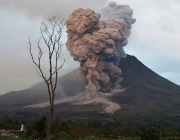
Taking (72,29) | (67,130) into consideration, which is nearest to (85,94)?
(72,29)

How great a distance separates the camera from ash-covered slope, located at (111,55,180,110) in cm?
8144

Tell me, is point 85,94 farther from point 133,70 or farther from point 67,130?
point 67,130

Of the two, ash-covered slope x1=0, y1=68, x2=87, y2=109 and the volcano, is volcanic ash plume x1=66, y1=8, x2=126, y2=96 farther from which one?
ash-covered slope x1=0, y1=68, x2=87, y2=109

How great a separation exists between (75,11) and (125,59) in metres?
42.6

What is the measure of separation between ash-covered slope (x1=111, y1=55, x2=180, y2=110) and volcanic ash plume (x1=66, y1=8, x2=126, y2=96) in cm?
1166

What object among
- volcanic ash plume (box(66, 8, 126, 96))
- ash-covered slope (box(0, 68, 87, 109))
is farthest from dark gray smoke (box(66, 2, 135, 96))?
ash-covered slope (box(0, 68, 87, 109))

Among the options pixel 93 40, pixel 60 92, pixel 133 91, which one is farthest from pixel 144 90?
pixel 93 40

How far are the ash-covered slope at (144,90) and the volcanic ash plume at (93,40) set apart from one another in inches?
459

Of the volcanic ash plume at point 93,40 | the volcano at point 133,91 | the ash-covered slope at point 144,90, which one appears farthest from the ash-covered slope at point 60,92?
the volcanic ash plume at point 93,40

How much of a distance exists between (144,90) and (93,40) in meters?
35.3

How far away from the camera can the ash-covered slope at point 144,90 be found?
8144 cm

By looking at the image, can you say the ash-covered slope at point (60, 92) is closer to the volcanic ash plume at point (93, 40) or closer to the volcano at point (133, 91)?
the volcano at point (133, 91)

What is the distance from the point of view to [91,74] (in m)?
70.9

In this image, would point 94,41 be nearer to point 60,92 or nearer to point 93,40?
point 93,40
